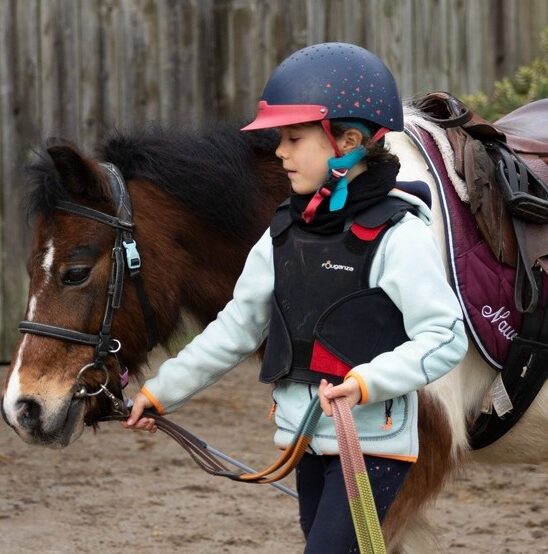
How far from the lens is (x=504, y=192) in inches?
129

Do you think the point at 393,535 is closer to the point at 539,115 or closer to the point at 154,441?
the point at 539,115

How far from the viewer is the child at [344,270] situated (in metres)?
2.71

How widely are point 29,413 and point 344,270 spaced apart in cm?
89

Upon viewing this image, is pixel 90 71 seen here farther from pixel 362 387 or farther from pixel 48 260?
pixel 362 387

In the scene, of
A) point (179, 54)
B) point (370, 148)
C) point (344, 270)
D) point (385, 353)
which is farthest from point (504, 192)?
point (179, 54)

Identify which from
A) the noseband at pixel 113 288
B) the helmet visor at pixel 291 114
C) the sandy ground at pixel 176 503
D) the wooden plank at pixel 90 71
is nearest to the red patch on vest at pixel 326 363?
the helmet visor at pixel 291 114

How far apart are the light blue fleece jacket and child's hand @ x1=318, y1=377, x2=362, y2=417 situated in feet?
0.06

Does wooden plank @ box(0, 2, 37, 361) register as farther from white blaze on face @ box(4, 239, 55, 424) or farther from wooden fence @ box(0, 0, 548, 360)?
white blaze on face @ box(4, 239, 55, 424)

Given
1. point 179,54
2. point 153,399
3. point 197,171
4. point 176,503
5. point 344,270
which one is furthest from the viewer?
point 179,54

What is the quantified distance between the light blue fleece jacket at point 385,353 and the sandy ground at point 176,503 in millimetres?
2003

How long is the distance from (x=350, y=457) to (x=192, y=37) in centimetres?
545

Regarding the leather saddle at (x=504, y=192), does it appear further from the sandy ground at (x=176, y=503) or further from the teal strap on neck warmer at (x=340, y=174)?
the sandy ground at (x=176, y=503)

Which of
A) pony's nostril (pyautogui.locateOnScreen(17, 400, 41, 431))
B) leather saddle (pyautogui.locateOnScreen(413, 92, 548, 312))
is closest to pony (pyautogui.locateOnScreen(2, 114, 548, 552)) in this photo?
pony's nostril (pyautogui.locateOnScreen(17, 400, 41, 431))

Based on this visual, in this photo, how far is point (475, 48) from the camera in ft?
27.0
